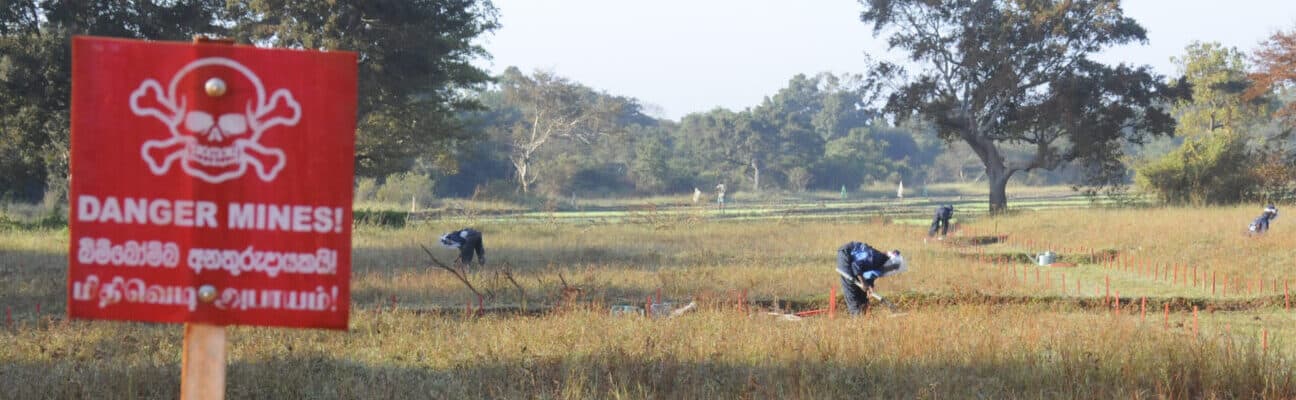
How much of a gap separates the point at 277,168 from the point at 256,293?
1.14 ft

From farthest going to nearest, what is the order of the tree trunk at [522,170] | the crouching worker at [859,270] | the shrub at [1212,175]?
1. the tree trunk at [522,170]
2. the shrub at [1212,175]
3. the crouching worker at [859,270]

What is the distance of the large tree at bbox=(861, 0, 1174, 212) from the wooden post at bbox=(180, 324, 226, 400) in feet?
115

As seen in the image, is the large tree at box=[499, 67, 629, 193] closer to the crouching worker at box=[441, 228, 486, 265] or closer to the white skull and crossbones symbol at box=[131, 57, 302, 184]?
the crouching worker at box=[441, 228, 486, 265]

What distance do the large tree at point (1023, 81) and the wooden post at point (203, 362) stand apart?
3506 centimetres

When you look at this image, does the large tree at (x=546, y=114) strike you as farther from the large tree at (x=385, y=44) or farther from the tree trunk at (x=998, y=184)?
the tree trunk at (x=998, y=184)

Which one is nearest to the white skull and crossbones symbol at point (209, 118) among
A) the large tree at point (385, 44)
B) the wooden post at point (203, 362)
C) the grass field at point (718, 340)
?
the wooden post at point (203, 362)

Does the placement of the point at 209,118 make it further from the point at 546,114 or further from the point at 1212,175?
the point at 546,114

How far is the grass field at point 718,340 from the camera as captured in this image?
20.2 feet

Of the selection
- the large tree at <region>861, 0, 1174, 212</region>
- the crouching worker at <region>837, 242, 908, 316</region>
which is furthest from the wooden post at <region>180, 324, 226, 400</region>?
the large tree at <region>861, 0, 1174, 212</region>

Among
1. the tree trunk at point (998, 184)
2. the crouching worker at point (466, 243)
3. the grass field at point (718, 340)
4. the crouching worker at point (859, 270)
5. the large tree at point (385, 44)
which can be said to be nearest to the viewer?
the grass field at point (718, 340)

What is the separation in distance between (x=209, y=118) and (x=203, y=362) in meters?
0.69

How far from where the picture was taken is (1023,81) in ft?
120

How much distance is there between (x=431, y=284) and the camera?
13.5 metres

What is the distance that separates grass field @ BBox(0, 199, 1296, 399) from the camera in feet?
20.2
